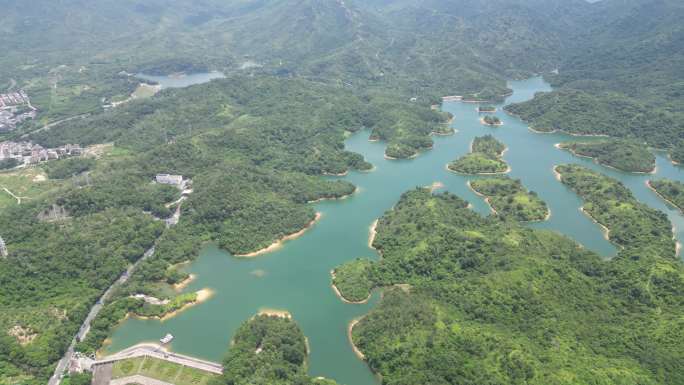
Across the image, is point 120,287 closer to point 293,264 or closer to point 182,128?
point 293,264

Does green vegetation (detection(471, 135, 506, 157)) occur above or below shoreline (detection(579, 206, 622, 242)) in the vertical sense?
below

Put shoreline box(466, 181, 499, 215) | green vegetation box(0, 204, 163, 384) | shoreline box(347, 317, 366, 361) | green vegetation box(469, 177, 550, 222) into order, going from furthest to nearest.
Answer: shoreline box(466, 181, 499, 215)
green vegetation box(469, 177, 550, 222)
shoreline box(347, 317, 366, 361)
green vegetation box(0, 204, 163, 384)

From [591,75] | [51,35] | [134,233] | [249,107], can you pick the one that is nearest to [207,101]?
[249,107]

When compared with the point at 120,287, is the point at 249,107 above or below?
below

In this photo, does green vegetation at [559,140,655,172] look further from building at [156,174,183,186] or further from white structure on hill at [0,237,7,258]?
white structure on hill at [0,237,7,258]

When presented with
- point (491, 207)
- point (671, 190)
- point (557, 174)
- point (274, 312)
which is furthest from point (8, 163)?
point (671, 190)

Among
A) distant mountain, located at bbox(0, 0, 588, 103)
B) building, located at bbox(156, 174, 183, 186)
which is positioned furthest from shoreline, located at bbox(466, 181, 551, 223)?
distant mountain, located at bbox(0, 0, 588, 103)

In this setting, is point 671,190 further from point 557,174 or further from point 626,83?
point 626,83
